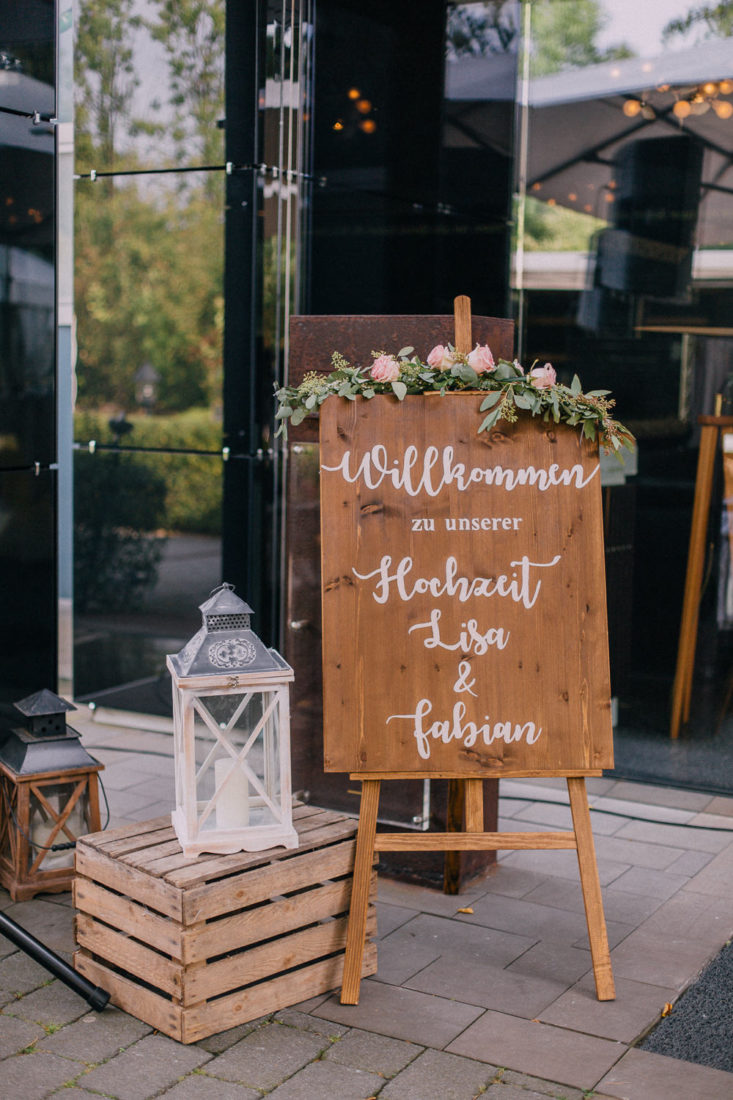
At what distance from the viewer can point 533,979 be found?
11.0 feet

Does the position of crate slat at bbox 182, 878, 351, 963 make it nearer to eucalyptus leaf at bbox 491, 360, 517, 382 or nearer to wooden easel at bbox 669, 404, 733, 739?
eucalyptus leaf at bbox 491, 360, 517, 382

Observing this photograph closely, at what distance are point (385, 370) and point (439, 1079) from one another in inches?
69.9

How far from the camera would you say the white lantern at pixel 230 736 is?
3.13m

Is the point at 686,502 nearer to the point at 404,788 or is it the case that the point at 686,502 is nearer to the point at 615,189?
the point at 615,189

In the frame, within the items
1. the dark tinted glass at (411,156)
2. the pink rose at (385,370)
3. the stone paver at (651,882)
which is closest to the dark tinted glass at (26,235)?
the dark tinted glass at (411,156)

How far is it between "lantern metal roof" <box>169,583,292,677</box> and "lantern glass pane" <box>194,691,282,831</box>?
7cm

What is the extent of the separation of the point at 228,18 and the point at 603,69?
163cm

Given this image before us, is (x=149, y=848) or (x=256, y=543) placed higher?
(x=256, y=543)

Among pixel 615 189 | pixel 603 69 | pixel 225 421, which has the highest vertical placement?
pixel 603 69

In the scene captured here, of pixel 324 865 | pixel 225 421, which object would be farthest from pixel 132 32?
pixel 324 865

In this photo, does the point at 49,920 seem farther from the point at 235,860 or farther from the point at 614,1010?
the point at 614,1010

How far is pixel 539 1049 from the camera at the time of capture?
297 centimetres

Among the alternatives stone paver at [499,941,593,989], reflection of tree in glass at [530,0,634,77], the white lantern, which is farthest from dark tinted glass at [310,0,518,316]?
stone paver at [499,941,593,989]

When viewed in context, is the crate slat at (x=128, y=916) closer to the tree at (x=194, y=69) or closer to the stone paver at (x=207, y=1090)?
the stone paver at (x=207, y=1090)
